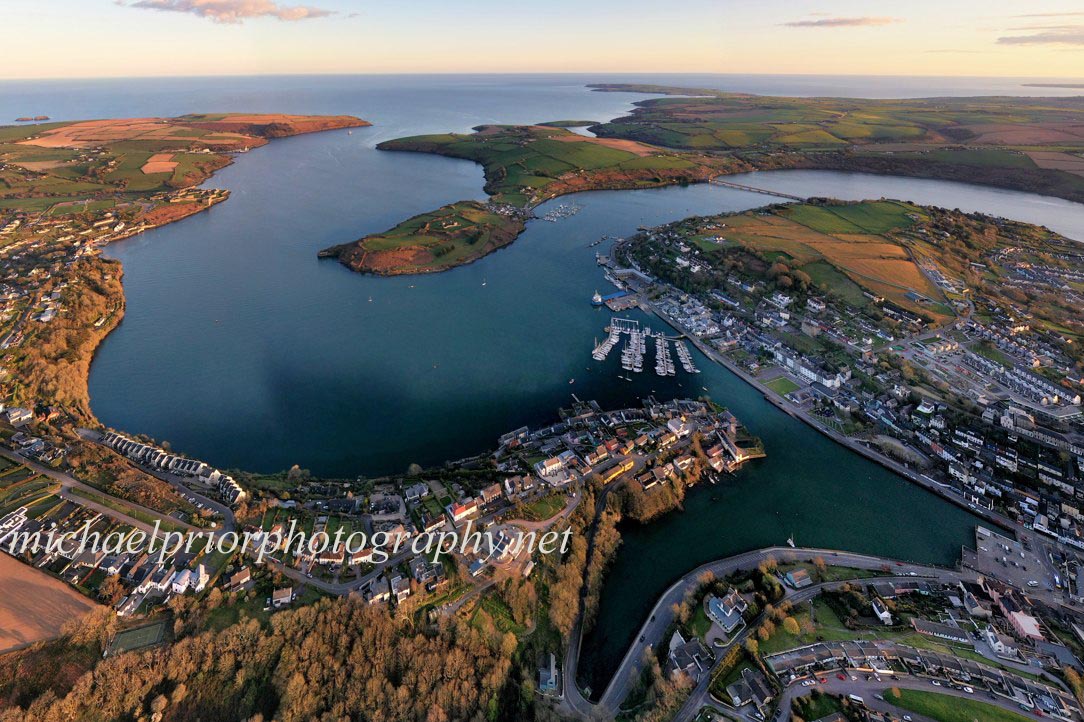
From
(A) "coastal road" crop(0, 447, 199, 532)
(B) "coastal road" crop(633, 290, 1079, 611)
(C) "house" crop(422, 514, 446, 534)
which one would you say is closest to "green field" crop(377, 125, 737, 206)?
(B) "coastal road" crop(633, 290, 1079, 611)

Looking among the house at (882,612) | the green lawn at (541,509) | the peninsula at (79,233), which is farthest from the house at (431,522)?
the house at (882,612)

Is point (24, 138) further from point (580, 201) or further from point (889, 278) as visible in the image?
point (889, 278)

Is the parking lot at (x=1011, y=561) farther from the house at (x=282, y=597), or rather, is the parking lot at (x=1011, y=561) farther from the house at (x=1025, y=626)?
the house at (x=282, y=597)

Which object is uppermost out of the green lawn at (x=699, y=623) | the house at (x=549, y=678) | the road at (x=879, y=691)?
the road at (x=879, y=691)

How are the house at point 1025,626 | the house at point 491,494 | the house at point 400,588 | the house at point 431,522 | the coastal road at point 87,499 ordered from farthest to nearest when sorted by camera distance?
the house at point 491,494
the house at point 431,522
the coastal road at point 87,499
the house at point 400,588
the house at point 1025,626

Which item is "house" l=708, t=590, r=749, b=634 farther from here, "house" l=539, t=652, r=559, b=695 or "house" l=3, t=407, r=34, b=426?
"house" l=3, t=407, r=34, b=426

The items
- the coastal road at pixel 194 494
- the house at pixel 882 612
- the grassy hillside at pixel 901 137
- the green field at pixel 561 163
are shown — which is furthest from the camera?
the grassy hillside at pixel 901 137

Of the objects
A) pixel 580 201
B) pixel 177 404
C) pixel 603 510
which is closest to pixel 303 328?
pixel 177 404
